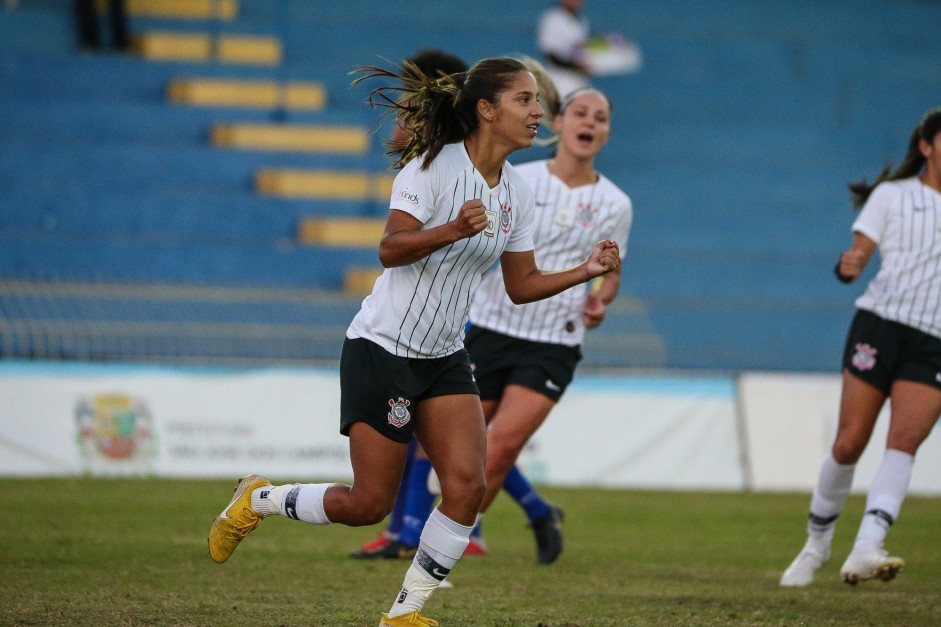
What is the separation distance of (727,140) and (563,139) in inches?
636

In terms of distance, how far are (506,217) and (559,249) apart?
2.48 m

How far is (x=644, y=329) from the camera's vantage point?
1655 centimetres

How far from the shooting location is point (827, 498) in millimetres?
7789

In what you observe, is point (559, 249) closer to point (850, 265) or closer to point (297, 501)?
point (850, 265)

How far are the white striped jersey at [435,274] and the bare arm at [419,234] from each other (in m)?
0.08

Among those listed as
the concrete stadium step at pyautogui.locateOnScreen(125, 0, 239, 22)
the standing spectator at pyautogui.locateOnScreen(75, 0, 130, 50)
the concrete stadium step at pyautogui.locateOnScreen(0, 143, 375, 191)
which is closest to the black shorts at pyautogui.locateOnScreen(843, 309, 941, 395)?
the concrete stadium step at pyautogui.locateOnScreen(0, 143, 375, 191)

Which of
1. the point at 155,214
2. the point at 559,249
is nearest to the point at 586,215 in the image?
the point at 559,249

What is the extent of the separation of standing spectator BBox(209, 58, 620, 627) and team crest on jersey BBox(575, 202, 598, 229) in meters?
2.37

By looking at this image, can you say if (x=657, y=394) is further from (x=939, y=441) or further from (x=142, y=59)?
(x=142, y=59)

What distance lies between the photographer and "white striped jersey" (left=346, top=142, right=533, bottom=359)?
5625mm

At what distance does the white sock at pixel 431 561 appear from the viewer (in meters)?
5.51

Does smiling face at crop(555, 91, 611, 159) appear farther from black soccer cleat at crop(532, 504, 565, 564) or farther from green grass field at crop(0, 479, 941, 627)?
green grass field at crop(0, 479, 941, 627)

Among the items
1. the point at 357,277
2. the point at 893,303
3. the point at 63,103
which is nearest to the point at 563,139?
the point at 893,303

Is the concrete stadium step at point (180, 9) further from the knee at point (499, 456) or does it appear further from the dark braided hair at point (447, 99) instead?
the dark braided hair at point (447, 99)
